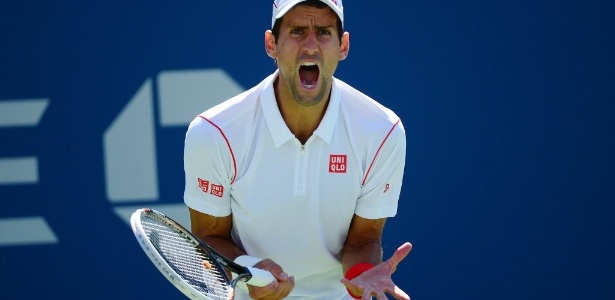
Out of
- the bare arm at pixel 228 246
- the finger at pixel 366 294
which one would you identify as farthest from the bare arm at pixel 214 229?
the finger at pixel 366 294

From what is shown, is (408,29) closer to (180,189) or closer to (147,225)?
(180,189)

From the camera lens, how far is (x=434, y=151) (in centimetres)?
490

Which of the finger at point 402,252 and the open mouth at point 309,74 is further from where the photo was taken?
the open mouth at point 309,74

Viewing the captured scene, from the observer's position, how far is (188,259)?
3.26m

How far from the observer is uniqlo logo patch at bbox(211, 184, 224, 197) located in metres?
3.66

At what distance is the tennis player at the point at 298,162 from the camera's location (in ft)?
11.7

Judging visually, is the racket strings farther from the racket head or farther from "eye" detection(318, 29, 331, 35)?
"eye" detection(318, 29, 331, 35)

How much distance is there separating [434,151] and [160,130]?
1140mm

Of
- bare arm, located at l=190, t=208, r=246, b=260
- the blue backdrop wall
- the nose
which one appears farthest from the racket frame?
the blue backdrop wall

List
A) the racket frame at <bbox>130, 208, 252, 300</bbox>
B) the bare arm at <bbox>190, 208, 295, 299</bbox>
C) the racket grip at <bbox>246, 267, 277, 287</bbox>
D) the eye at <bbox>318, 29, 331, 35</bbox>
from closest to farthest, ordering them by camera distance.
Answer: the racket frame at <bbox>130, 208, 252, 300</bbox> → the racket grip at <bbox>246, 267, 277, 287</bbox> → the bare arm at <bbox>190, 208, 295, 299</bbox> → the eye at <bbox>318, 29, 331, 35</bbox>

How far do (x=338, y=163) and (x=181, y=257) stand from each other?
2.22ft

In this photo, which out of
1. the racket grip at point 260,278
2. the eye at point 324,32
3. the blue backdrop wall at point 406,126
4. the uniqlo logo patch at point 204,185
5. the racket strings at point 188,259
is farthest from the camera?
the blue backdrop wall at point 406,126

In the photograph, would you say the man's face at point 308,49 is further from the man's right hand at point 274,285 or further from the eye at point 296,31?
the man's right hand at point 274,285

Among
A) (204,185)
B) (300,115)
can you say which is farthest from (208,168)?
(300,115)
